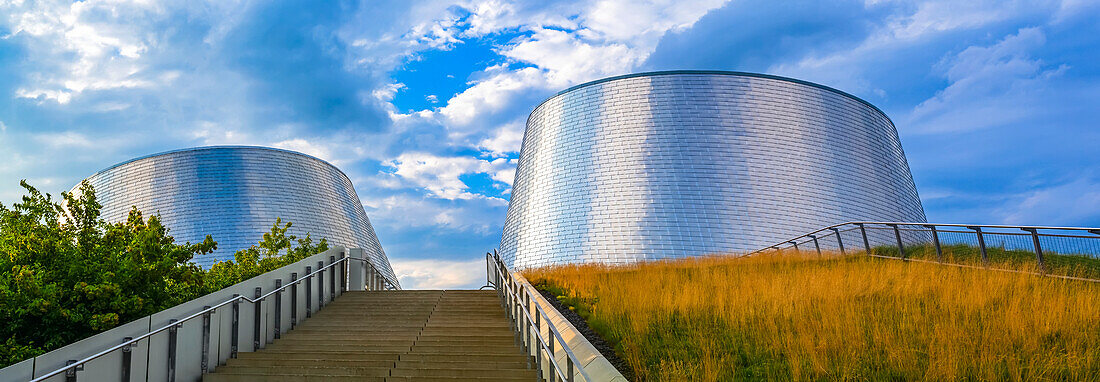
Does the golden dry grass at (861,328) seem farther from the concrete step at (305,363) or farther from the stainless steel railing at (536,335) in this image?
the concrete step at (305,363)

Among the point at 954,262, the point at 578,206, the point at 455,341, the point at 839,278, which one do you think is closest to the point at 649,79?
the point at 578,206

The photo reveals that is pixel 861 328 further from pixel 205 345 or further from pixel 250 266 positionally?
pixel 250 266

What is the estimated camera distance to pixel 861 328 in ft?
20.9

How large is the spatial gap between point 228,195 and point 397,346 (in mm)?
23882

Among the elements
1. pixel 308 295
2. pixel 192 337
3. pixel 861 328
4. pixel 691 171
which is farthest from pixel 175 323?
pixel 691 171

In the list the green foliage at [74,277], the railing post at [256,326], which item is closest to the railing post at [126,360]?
the green foliage at [74,277]

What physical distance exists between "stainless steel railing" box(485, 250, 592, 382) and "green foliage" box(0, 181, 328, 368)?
12.8 ft

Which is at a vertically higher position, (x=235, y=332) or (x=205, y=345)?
(x=235, y=332)

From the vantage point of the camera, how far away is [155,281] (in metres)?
7.80

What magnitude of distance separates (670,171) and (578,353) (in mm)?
20723

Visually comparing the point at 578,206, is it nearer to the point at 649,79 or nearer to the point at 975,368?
the point at 649,79

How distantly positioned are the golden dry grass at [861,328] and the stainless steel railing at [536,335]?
0.69 meters

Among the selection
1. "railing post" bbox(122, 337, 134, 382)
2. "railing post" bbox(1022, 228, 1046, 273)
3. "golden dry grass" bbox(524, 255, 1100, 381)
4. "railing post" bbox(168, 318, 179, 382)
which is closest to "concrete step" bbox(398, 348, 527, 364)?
"golden dry grass" bbox(524, 255, 1100, 381)

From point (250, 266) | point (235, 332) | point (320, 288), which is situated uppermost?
point (250, 266)
